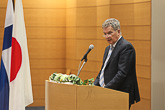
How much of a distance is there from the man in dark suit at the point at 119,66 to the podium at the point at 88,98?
0.34 metres

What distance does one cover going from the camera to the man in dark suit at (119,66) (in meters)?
3.52

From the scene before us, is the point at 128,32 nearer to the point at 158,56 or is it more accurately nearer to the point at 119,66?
the point at 158,56

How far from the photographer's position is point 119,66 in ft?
11.7

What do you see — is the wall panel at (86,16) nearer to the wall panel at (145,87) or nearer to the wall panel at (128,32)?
the wall panel at (128,32)

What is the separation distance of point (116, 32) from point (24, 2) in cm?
438

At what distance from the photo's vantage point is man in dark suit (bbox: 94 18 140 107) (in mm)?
3523

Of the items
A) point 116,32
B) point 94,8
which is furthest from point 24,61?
point 94,8

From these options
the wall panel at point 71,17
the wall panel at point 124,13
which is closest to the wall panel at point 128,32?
the wall panel at point 124,13

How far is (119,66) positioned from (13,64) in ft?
4.18

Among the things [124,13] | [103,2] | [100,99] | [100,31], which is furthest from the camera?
[100,31]

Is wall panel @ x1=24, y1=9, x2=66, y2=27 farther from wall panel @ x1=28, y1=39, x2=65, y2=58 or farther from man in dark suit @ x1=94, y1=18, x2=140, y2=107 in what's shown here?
man in dark suit @ x1=94, y1=18, x2=140, y2=107

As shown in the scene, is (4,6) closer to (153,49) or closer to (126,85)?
(153,49)

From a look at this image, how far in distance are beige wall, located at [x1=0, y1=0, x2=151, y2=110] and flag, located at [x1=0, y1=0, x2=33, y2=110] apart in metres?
3.03

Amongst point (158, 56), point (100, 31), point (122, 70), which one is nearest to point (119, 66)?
point (122, 70)
